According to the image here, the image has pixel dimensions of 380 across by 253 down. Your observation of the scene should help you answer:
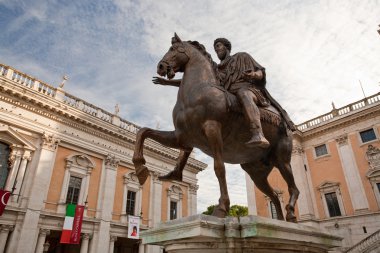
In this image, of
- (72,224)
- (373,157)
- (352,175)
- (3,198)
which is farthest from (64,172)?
(373,157)

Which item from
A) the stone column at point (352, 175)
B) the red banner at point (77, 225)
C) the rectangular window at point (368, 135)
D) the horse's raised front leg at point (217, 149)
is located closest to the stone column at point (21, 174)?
the red banner at point (77, 225)

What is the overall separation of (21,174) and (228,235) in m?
16.8

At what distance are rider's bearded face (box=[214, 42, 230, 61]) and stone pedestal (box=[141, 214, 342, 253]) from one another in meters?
2.55

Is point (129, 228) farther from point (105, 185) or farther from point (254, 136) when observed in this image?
point (254, 136)

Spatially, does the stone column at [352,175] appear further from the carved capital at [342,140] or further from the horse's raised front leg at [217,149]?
the horse's raised front leg at [217,149]

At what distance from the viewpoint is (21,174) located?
1598cm

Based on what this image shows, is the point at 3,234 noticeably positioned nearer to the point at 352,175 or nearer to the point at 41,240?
the point at 41,240

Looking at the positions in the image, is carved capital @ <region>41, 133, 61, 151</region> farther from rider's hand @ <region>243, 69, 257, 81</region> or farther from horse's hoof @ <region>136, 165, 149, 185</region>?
rider's hand @ <region>243, 69, 257, 81</region>

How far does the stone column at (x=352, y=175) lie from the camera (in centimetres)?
2202

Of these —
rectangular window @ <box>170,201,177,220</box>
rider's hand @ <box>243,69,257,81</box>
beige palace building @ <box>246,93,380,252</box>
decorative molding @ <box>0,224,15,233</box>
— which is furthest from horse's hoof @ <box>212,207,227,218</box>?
beige palace building @ <box>246,93,380,252</box>

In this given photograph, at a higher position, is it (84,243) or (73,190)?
(73,190)

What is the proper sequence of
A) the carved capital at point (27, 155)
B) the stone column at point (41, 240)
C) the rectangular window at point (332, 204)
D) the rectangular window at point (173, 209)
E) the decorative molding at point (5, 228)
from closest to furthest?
1. the decorative molding at point (5, 228)
2. the stone column at point (41, 240)
3. the carved capital at point (27, 155)
4. the rectangular window at point (332, 204)
5. the rectangular window at point (173, 209)

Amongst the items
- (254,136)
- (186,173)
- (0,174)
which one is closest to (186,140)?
(254,136)

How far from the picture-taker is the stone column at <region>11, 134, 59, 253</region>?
1476cm
